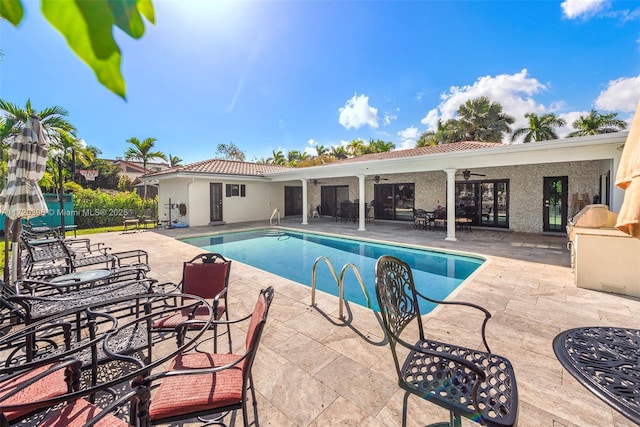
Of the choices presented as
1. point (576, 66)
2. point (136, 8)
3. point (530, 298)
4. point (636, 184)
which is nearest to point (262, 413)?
point (136, 8)

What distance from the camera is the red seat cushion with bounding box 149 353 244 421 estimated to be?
1639mm

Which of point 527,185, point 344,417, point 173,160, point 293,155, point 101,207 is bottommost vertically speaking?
point 344,417

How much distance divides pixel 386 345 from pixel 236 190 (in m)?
14.1

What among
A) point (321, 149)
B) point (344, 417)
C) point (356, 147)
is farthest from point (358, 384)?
point (321, 149)

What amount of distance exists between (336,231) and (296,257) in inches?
141

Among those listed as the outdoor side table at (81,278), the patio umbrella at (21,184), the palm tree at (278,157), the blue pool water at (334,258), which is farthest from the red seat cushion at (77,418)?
the palm tree at (278,157)

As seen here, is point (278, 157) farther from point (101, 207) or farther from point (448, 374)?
point (448, 374)

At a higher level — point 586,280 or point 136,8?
point 136,8

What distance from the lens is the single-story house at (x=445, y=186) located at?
26.6 ft

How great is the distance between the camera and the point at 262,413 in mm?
2195

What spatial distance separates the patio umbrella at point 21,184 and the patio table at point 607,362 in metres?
5.86

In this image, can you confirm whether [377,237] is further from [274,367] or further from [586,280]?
[274,367]

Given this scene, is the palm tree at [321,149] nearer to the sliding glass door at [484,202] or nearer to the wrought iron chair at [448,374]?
the sliding glass door at [484,202]

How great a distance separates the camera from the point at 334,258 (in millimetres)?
8656
